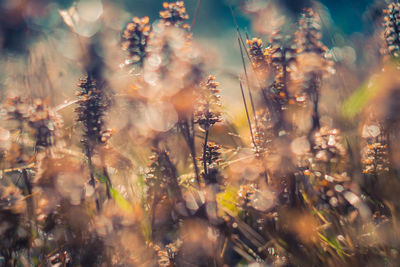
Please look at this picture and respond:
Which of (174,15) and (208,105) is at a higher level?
(174,15)

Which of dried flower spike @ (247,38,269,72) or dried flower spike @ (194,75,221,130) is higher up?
dried flower spike @ (247,38,269,72)

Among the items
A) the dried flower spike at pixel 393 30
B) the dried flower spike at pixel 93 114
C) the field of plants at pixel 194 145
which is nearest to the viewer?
the field of plants at pixel 194 145

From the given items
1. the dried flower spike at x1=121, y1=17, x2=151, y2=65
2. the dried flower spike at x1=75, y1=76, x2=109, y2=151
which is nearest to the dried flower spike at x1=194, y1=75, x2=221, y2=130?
the dried flower spike at x1=121, y1=17, x2=151, y2=65

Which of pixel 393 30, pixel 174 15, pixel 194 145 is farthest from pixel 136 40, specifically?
pixel 393 30

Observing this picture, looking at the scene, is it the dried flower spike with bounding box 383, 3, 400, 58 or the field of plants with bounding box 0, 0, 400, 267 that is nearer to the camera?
the field of plants with bounding box 0, 0, 400, 267

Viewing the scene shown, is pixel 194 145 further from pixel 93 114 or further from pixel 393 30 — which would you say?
pixel 393 30

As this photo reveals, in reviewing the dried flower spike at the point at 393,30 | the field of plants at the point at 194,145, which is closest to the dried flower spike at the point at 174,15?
the field of plants at the point at 194,145

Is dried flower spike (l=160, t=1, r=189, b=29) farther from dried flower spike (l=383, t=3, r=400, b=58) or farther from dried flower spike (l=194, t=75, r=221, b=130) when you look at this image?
dried flower spike (l=383, t=3, r=400, b=58)

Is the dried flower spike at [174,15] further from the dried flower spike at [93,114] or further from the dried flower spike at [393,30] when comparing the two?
the dried flower spike at [393,30]

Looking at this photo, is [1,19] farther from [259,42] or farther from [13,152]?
[259,42]
